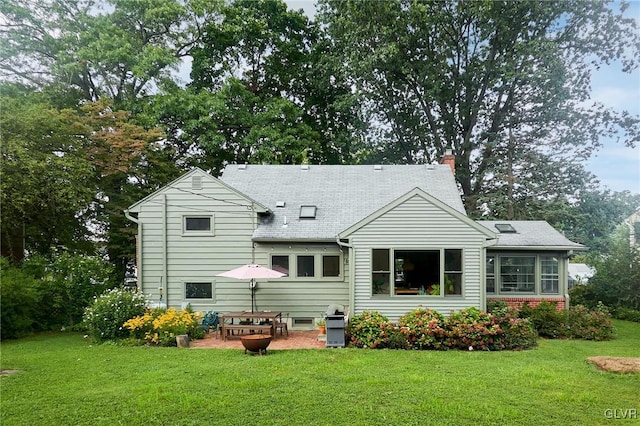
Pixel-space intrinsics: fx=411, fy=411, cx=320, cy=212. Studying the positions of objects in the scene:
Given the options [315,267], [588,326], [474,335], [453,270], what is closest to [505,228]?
[588,326]

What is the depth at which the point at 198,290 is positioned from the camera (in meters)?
13.8

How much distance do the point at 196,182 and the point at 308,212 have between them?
12.7 feet

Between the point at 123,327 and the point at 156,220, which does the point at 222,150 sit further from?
the point at 123,327

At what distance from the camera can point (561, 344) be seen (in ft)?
36.6

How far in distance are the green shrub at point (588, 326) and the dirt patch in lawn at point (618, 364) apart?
3343mm

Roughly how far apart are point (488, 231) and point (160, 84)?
17.8 metres

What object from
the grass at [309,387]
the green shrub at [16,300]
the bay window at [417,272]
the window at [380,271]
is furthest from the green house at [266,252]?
the grass at [309,387]

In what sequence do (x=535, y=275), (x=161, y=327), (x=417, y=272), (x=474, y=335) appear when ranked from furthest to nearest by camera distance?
1. (x=535, y=275)
2. (x=417, y=272)
3. (x=161, y=327)
4. (x=474, y=335)

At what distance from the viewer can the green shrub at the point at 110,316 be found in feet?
37.8

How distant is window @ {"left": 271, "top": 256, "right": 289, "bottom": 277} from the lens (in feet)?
44.4

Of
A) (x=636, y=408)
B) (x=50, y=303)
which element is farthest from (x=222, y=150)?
(x=636, y=408)

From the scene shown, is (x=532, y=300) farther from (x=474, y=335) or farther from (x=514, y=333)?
(x=474, y=335)

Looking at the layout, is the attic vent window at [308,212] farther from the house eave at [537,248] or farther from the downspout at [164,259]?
the house eave at [537,248]

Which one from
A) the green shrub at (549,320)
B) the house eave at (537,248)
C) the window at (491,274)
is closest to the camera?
the green shrub at (549,320)
